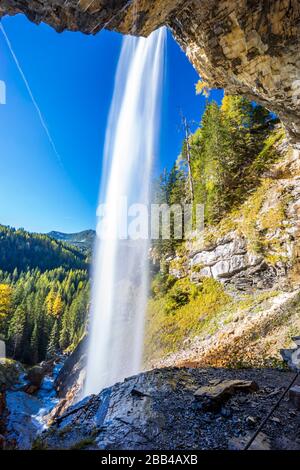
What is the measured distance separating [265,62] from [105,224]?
73.8 ft

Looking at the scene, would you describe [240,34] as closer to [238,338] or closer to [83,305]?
[238,338]

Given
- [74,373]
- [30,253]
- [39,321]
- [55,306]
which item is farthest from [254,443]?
[30,253]

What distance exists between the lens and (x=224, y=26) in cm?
803

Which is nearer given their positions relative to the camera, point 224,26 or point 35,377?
point 224,26

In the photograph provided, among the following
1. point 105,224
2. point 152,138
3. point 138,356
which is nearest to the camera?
point 138,356

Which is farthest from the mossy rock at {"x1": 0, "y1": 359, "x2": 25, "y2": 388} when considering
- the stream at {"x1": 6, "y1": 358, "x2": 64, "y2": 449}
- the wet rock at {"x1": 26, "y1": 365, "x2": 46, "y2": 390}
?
the wet rock at {"x1": 26, "y1": 365, "x2": 46, "y2": 390}

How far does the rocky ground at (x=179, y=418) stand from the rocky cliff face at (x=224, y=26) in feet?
34.8

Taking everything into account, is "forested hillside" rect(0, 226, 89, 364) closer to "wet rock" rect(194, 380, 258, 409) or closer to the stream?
the stream

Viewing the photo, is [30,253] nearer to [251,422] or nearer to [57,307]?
[57,307]

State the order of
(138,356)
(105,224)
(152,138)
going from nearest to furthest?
(138,356), (152,138), (105,224)

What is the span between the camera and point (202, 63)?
32.6 feet

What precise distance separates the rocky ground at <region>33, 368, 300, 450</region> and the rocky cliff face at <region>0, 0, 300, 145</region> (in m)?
10.6

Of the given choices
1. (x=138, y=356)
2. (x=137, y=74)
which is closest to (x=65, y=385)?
(x=138, y=356)

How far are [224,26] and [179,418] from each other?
41.3 ft
